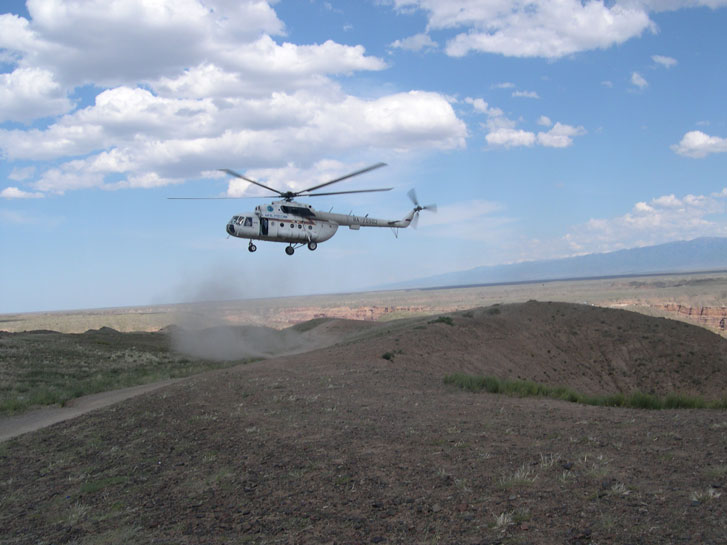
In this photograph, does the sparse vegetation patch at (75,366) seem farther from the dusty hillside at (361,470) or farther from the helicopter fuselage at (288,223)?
the dusty hillside at (361,470)

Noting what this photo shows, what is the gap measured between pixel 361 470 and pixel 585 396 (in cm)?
921

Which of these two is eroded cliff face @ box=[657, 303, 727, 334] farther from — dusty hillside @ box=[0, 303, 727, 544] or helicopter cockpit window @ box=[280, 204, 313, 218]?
dusty hillside @ box=[0, 303, 727, 544]

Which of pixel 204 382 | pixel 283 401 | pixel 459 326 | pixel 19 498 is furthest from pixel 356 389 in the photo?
pixel 459 326

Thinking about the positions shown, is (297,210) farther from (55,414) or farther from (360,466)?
(360,466)

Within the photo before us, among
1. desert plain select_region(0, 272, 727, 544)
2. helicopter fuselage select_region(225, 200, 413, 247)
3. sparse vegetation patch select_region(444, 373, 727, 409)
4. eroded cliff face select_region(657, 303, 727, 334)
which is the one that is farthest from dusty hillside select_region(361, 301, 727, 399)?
eroded cliff face select_region(657, 303, 727, 334)

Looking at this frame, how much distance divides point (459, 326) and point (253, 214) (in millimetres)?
10734

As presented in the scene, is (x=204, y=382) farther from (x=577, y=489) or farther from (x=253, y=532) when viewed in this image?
(x=577, y=489)

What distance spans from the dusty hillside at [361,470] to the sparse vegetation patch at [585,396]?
34.1 inches

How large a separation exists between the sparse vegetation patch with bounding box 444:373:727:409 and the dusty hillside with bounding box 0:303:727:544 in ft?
→ 2.84

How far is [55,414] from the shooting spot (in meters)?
18.5

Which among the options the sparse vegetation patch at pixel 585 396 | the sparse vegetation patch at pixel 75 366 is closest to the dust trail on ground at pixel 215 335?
the sparse vegetation patch at pixel 75 366

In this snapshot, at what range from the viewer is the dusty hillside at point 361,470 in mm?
6305

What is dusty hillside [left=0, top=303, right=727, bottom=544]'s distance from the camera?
20.7 ft

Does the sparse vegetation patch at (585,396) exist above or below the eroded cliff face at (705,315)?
above
